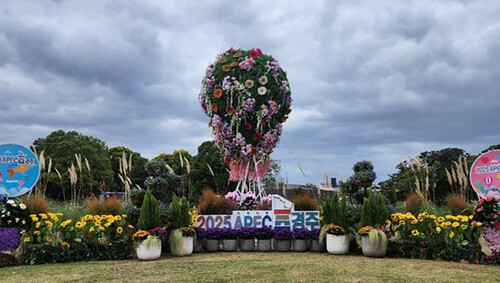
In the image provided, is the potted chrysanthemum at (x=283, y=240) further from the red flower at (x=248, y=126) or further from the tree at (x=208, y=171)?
the tree at (x=208, y=171)

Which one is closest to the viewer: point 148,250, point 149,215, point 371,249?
point 148,250

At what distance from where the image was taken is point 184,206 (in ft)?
35.2

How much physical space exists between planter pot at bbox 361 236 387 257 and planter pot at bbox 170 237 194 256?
13.0 ft

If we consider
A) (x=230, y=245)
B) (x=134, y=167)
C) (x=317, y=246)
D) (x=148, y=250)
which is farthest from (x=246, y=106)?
(x=134, y=167)

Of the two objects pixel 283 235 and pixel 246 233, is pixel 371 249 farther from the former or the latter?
pixel 246 233

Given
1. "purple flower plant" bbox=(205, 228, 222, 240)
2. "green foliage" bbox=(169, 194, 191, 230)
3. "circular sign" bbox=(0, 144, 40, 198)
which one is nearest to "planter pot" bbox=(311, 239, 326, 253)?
"purple flower plant" bbox=(205, 228, 222, 240)

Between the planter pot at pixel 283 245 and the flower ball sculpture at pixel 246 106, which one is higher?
the flower ball sculpture at pixel 246 106

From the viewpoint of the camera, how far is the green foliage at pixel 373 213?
402 inches

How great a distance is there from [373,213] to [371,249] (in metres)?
0.82

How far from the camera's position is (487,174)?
12.3m

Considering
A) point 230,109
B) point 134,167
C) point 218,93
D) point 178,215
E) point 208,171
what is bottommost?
point 178,215

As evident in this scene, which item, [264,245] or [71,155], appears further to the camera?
[71,155]

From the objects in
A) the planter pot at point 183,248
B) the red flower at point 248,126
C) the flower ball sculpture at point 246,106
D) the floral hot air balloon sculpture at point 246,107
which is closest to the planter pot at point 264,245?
the planter pot at point 183,248

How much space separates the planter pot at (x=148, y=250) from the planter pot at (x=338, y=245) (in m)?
3.98
